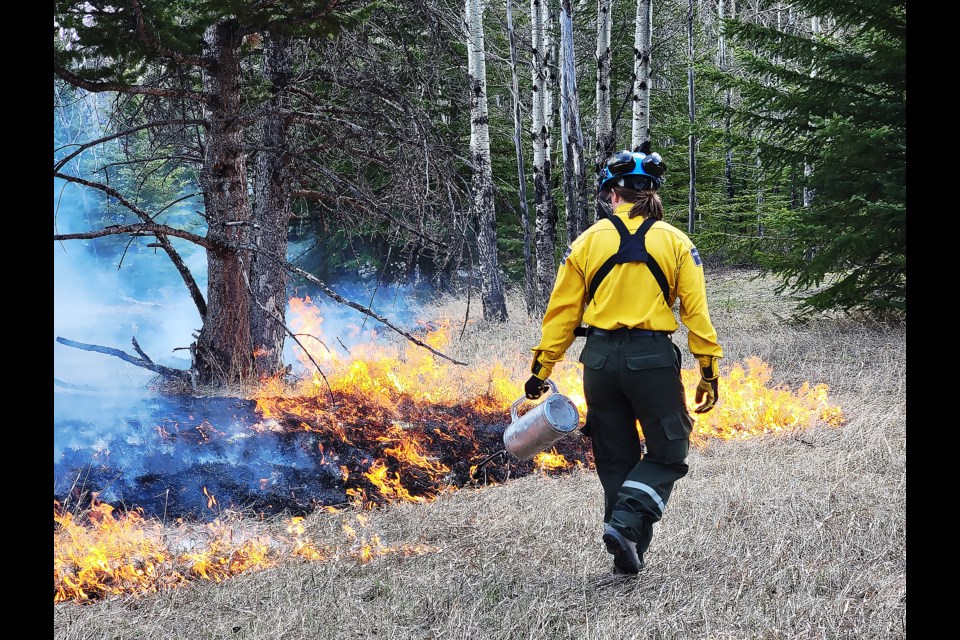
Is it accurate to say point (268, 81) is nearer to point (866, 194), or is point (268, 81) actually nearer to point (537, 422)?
point (537, 422)

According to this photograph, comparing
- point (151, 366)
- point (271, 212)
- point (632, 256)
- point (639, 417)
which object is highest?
point (271, 212)

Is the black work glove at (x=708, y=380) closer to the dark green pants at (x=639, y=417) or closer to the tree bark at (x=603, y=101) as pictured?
the dark green pants at (x=639, y=417)

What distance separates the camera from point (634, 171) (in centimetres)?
389

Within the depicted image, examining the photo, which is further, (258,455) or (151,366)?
(151,366)

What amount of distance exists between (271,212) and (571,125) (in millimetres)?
6639

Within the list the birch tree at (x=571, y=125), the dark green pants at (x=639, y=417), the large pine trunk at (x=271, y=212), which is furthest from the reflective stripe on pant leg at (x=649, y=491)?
the birch tree at (x=571, y=125)

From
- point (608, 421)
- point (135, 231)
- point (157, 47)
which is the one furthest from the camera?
point (157, 47)

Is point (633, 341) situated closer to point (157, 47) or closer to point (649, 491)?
point (649, 491)

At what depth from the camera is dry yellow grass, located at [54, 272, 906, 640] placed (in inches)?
128

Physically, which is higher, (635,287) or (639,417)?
(635,287)

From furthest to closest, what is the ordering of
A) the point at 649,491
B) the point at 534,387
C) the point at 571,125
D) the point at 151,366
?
1. the point at 571,125
2. the point at 151,366
3. the point at 534,387
4. the point at 649,491

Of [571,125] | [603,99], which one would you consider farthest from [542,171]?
[603,99]

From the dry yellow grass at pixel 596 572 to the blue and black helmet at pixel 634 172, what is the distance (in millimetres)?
2067

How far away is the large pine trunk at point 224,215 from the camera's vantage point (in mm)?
7539
